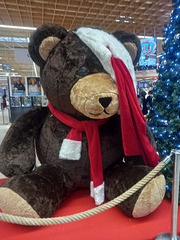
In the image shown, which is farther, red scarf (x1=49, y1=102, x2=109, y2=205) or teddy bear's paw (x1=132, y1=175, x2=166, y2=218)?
red scarf (x1=49, y1=102, x2=109, y2=205)

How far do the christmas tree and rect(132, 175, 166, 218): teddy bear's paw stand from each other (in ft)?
1.06

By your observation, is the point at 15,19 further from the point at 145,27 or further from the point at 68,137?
the point at 68,137

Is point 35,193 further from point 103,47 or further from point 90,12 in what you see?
point 90,12

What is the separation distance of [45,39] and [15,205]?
33.1 inches

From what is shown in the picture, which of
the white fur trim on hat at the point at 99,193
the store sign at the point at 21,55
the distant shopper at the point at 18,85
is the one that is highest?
the store sign at the point at 21,55

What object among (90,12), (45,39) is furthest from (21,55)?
(45,39)

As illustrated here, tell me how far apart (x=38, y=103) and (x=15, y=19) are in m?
2.36

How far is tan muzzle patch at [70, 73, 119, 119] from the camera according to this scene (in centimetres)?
90

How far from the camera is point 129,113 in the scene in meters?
0.97

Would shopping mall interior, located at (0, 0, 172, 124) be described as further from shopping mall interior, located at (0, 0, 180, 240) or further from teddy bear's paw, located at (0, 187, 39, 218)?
teddy bear's paw, located at (0, 187, 39, 218)

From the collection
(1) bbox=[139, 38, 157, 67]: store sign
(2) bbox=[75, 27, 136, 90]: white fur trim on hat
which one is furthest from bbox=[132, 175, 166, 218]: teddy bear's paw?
(1) bbox=[139, 38, 157, 67]: store sign

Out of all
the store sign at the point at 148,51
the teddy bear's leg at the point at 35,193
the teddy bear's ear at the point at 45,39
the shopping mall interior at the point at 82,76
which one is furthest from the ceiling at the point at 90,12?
the teddy bear's leg at the point at 35,193

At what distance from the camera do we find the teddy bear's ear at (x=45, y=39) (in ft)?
3.42

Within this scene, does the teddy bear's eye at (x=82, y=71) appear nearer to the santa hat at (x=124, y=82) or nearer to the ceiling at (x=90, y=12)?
the santa hat at (x=124, y=82)
